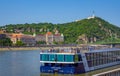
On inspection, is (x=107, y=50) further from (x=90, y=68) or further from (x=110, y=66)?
(x=90, y=68)

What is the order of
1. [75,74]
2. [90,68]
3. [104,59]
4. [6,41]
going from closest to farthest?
[75,74] < [90,68] < [104,59] < [6,41]

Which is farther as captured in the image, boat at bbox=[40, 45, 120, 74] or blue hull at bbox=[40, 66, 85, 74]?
boat at bbox=[40, 45, 120, 74]

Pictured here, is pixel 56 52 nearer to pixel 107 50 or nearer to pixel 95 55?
pixel 95 55

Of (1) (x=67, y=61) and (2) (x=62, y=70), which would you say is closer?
(2) (x=62, y=70)

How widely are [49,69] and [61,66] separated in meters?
1.45

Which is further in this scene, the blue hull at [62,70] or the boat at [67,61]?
the boat at [67,61]

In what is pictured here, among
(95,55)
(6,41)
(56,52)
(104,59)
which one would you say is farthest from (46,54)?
(6,41)

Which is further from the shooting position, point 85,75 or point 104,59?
point 104,59

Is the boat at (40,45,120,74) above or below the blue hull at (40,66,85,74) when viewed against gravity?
above

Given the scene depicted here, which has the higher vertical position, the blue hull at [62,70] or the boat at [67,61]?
the boat at [67,61]

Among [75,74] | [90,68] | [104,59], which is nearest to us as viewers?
[75,74]

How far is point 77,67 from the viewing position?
4381 cm

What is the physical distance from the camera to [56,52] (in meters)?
44.9

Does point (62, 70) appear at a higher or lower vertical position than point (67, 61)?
lower
